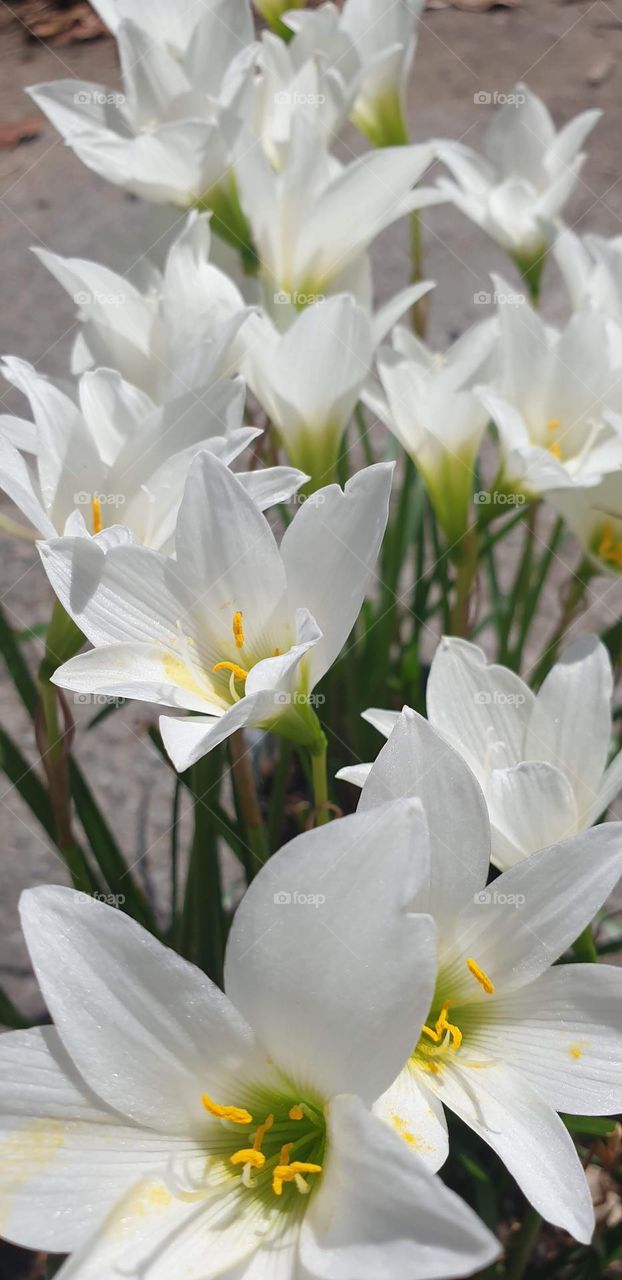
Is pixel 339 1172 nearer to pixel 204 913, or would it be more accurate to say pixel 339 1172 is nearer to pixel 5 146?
pixel 204 913

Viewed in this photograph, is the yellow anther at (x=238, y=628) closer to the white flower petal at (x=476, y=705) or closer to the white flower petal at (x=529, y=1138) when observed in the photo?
the white flower petal at (x=476, y=705)

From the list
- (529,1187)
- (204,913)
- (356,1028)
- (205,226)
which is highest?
(205,226)

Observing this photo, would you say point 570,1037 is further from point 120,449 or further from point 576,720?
point 120,449

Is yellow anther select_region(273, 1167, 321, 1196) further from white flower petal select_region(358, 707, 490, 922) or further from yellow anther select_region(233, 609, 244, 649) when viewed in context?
yellow anther select_region(233, 609, 244, 649)

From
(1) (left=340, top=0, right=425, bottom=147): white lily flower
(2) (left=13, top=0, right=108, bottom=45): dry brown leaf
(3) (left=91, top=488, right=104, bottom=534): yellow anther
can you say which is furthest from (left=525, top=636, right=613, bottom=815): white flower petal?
(2) (left=13, top=0, right=108, bottom=45): dry brown leaf

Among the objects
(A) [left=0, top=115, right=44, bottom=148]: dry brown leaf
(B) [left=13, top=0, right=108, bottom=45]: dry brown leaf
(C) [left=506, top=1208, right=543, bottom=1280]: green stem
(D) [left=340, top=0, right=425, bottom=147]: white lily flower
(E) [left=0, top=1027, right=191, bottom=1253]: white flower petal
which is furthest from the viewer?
(B) [left=13, top=0, right=108, bottom=45]: dry brown leaf

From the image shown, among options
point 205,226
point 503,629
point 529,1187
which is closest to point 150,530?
point 205,226

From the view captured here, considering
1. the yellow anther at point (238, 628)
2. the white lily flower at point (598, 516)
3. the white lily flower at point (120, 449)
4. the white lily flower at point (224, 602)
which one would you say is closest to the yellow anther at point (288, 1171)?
the white lily flower at point (224, 602)
